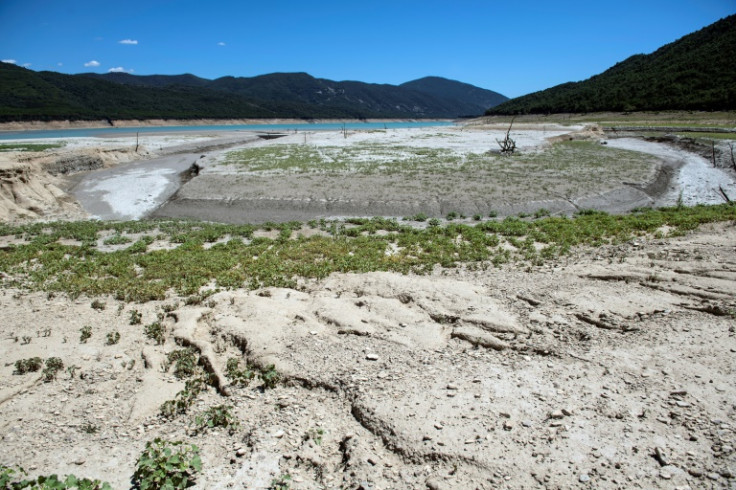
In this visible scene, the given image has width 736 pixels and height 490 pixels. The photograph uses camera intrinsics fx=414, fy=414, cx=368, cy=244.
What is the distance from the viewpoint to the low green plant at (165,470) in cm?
474

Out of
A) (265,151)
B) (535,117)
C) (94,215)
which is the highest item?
(535,117)

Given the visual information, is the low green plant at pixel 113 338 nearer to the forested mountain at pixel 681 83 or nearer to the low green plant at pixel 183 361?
the low green plant at pixel 183 361

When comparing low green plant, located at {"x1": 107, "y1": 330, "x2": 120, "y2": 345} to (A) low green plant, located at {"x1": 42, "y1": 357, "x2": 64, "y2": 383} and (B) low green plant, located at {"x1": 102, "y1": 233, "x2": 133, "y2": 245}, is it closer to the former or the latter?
(A) low green plant, located at {"x1": 42, "y1": 357, "x2": 64, "y2": 383}

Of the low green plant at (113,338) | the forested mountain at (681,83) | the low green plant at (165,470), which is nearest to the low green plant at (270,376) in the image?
the low green plant at (165,470)

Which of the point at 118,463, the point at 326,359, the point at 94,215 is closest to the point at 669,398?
the point at 326,359

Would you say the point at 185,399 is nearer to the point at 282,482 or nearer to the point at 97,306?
the point at 282,482

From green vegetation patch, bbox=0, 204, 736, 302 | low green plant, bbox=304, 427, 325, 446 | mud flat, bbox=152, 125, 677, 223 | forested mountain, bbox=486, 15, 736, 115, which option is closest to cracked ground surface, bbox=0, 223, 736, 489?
low green plant, bbox=304, 427, 325, 446

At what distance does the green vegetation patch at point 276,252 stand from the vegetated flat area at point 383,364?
0.13 metres

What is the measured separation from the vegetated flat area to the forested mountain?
262 feet

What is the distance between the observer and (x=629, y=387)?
20.4 feet

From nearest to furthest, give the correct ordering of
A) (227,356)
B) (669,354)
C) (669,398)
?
(669,398) < (669,354) < (227,356)

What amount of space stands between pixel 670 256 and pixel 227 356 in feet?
39.9

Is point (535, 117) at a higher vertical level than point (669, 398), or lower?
higher

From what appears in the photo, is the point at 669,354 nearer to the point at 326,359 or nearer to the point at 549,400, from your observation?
the point at 549,400
